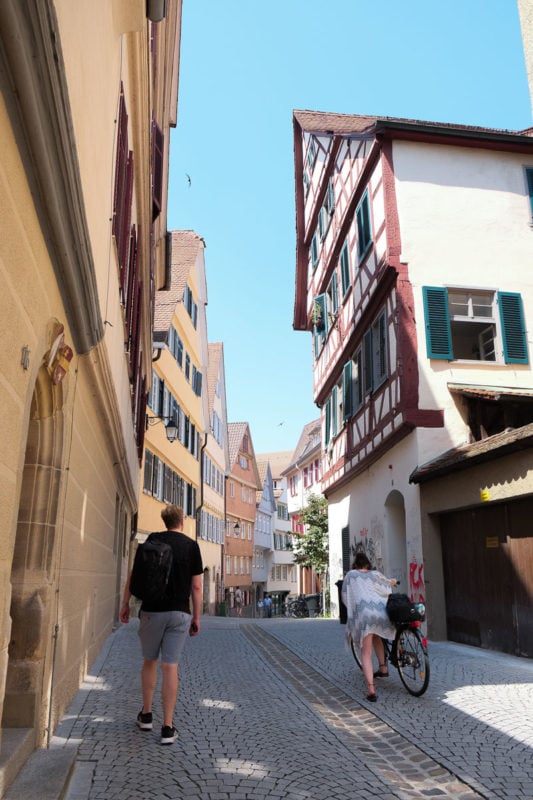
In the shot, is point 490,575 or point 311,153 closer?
point 490,575

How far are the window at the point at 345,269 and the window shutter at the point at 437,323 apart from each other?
4432mm

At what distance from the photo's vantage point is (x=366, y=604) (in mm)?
7012

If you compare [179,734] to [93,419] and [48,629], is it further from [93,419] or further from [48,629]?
[93,419]

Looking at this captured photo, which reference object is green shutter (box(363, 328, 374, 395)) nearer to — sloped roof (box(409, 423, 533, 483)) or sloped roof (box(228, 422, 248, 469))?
sloped roof (box(409, 423, 533, 483))

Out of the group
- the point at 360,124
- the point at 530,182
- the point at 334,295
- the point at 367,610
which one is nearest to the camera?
the point at 367,610

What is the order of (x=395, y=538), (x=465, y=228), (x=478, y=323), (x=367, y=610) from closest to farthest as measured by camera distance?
(x=367, y=610) < (x=478, y=323) < (x=465, y=228) < (x=395, y=538)

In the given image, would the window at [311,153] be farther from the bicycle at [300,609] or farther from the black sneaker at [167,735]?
the bicycle at [300,609]

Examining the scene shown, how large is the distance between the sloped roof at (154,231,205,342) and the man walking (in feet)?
48.1

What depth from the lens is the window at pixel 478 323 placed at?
42.1 ft

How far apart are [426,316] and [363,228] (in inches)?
142

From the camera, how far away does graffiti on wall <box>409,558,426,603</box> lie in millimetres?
11688

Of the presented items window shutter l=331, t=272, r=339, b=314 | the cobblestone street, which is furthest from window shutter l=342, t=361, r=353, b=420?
the cobblestone street

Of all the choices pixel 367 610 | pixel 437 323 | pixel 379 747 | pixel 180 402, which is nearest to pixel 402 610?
pixel 367 610

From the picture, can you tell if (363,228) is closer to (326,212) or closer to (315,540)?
(326,212)
